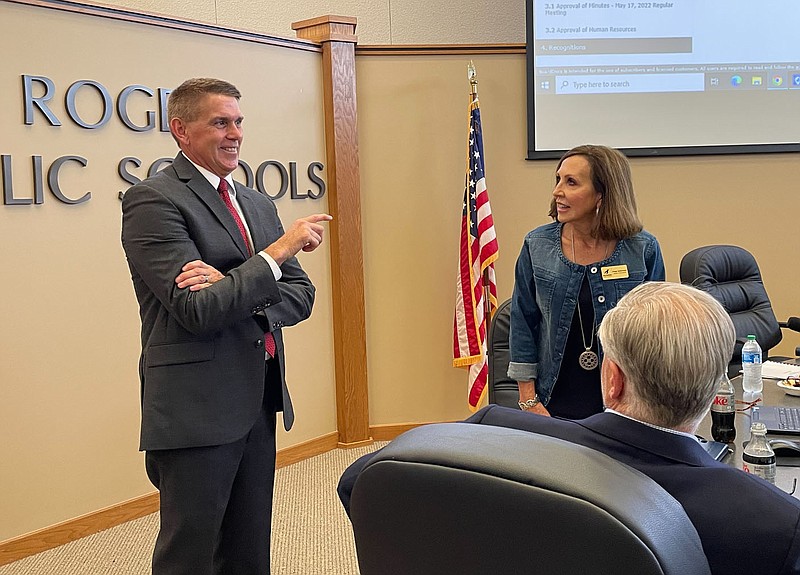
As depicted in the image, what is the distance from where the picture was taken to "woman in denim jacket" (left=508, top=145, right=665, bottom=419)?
265cm

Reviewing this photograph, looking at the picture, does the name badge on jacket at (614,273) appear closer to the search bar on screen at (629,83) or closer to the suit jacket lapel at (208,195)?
the suit jacket lapel at (208,195)

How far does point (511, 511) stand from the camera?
37.3 inches

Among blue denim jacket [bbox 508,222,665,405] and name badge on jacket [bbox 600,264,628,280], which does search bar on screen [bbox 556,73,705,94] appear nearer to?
blue denim jacket [bbox 508,222,665,405]

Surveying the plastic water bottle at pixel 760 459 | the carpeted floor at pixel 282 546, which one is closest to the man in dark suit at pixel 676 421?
the plastic water bottle at pixel 760 459

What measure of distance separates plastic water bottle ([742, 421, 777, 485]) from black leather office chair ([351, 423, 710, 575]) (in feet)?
3.05

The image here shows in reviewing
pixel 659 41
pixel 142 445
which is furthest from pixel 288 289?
pixel 659 41

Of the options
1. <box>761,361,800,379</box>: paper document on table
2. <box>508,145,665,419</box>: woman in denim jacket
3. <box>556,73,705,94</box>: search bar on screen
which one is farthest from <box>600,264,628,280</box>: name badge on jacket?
<box>556,73,705,94</box>: search bar on screen

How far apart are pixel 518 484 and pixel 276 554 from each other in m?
2.61

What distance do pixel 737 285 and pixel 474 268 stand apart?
4.22 ft

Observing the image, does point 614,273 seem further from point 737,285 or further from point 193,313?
point 737,285

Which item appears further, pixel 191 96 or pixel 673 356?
pixel 191 96

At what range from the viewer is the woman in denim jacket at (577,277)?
2.65 meters

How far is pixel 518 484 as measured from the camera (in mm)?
939

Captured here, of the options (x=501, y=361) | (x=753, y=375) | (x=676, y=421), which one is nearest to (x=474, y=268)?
(x=501, y=361)
